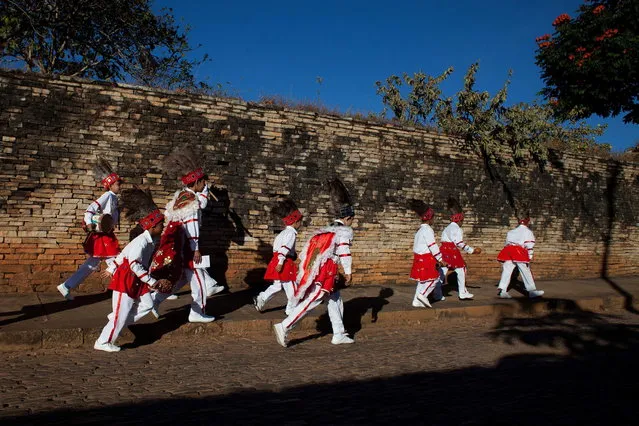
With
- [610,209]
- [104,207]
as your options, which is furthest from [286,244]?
[610,209]

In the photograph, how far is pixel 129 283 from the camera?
5.72m

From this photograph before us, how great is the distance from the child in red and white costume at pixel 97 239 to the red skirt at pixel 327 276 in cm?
298

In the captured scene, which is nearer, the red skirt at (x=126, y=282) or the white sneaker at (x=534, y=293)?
the red skirt at (x=126, y=282)

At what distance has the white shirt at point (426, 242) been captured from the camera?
8641mm

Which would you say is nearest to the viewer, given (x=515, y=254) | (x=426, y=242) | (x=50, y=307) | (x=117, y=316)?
(x=117, y=316)

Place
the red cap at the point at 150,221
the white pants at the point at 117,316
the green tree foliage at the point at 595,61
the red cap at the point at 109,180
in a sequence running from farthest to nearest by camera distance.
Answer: the green tree foliage at the point at 595,61 < the red cap at the point at 109,180 < the red cap at the point at 150,221 < the white pants at the point at 117,316

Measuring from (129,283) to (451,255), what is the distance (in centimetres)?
629

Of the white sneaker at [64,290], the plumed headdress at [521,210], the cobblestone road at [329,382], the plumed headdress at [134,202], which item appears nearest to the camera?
the cobblestone road at [329,382]

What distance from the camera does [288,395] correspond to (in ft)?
14.4

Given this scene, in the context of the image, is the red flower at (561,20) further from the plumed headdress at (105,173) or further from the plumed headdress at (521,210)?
the plumed headdress at (105,173)

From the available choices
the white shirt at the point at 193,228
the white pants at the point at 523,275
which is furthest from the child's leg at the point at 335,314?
the white pants at the point at 523,275

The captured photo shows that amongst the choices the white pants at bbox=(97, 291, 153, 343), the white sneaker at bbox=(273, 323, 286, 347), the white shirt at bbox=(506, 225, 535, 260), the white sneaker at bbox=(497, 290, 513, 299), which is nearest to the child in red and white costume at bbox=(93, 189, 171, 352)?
the white pants at bbox=(97, 291, 153, 343)

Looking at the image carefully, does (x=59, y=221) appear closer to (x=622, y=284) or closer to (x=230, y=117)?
(x=230, y=117)

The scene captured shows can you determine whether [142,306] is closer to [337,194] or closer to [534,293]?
[337,194]
